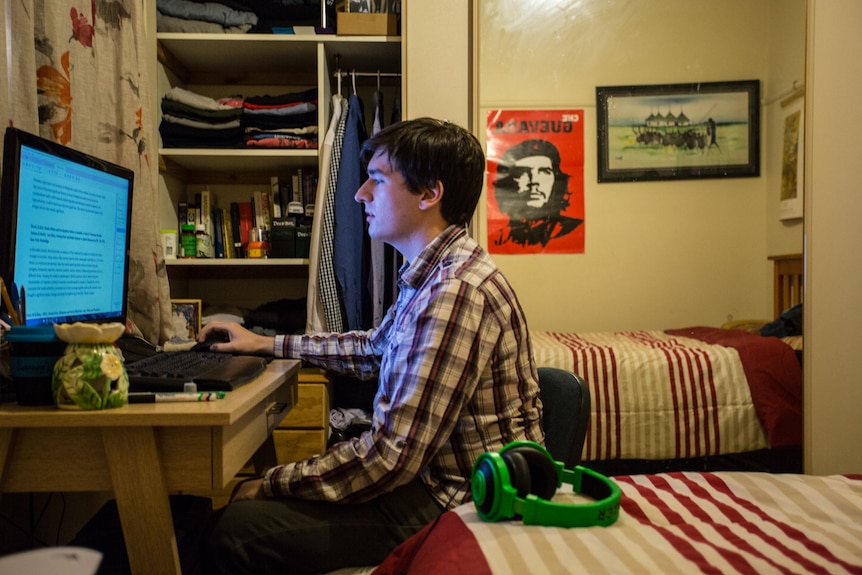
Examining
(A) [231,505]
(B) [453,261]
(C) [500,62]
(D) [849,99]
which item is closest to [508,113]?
(C) [500,62]

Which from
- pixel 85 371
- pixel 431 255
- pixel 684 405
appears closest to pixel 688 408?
pixel 684 405

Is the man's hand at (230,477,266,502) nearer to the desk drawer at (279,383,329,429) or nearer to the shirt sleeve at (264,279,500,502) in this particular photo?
the shirt sleeve at (264,279,500,502)

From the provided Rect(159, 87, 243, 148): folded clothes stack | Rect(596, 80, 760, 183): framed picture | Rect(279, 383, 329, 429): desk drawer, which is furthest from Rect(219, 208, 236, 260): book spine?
Rect(596, 80, 760, 183): framed picture

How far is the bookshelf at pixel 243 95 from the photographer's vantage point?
2.59 meters

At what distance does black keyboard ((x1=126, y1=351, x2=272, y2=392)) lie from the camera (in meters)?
1.01

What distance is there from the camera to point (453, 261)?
119cm

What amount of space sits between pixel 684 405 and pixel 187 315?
5.88ft

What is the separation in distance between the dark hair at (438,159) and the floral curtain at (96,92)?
746 millimetres

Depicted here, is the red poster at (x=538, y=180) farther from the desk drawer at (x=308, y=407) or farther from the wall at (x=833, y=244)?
the desk drawer at (x=308, y=407)

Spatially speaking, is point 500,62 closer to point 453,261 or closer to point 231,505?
point 453,261

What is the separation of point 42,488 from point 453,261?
737 millimetres

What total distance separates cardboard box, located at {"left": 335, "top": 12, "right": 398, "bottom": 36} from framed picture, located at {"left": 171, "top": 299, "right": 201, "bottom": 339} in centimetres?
127

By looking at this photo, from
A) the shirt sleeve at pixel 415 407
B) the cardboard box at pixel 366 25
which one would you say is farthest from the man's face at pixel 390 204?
the cardboard box at pixel 366 25

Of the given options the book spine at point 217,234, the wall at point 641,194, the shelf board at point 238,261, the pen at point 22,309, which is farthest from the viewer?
the wall at point 641,194
